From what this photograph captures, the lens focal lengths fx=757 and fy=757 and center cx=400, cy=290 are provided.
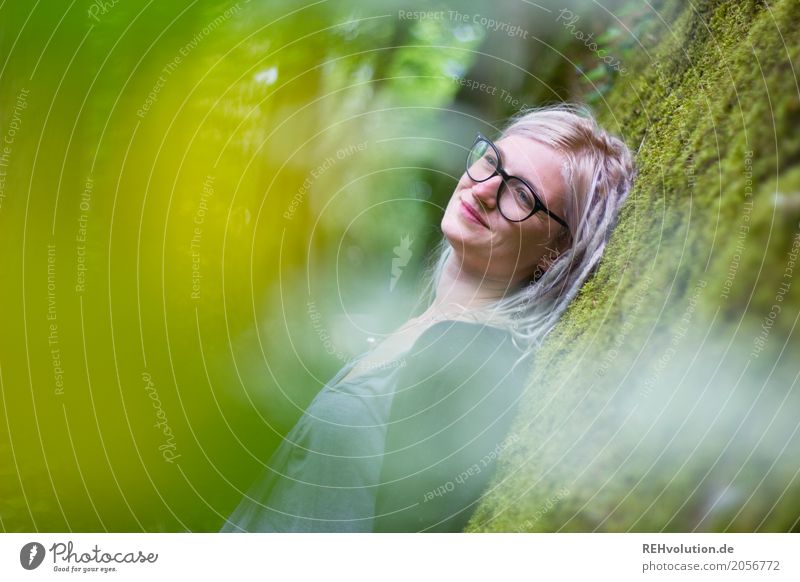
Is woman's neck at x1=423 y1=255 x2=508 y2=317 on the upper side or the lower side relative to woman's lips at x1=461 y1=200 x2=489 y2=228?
lower

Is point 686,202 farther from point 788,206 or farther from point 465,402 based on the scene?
point 465,402

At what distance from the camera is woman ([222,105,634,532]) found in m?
0.99

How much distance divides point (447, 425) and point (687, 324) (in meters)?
0.34

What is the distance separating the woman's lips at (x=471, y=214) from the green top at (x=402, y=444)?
0.44ft

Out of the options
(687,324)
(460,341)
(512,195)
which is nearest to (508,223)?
(512,195)

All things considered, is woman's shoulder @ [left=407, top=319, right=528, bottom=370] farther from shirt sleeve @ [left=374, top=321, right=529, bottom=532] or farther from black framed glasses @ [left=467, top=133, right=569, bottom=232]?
black framed glasses @ [left=467, top=133, right=569, bottom=232]

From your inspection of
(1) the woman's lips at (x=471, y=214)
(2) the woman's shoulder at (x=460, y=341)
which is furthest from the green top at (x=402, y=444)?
(1) the woman's lips at (x=471, y=214)

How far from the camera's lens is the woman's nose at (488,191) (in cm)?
99

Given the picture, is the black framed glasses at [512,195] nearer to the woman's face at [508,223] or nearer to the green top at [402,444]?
the woman's face at [508,223]

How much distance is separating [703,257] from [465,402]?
0.36 meters

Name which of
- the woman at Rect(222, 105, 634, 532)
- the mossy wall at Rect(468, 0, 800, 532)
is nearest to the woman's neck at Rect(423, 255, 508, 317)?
the woman at Rect(222, 105, 634, 532)

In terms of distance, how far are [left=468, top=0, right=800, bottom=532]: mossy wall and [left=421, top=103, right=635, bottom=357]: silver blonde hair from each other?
0.06 feet
